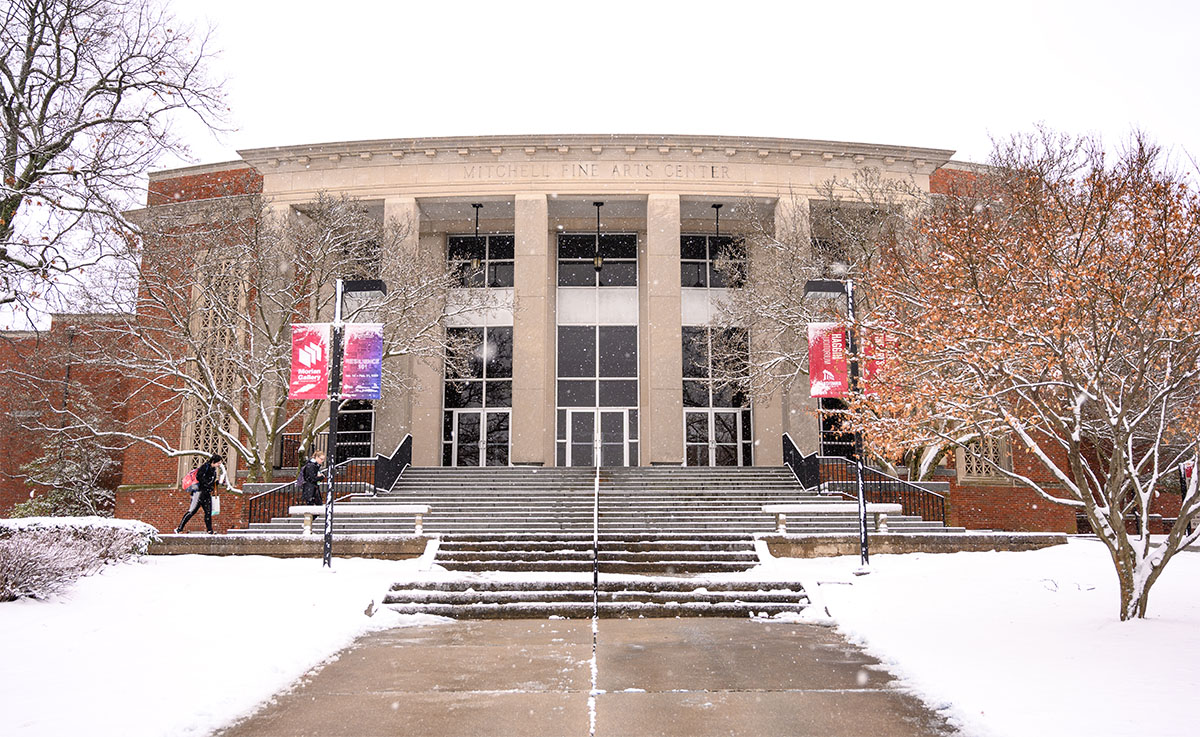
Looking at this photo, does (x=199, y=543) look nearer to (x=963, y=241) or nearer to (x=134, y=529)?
(x=134, y=529)

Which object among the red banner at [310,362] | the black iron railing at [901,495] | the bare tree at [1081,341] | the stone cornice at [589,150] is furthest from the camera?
the stone cornice at [589,150]

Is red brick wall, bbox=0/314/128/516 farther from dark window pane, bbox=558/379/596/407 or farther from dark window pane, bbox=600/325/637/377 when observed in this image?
dark window pane, bbox=600/325/637/377

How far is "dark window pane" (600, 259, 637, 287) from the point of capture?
29234 millimetres

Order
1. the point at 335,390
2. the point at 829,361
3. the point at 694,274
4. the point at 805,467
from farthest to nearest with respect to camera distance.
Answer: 1. the point at 694,274
2. the point at 805,467
3. the point at 335,390
4. the point at 829,361

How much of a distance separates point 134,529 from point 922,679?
12.2 meters

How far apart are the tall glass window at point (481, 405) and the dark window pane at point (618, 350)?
3.19 meters

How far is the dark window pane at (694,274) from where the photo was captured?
94.9 ft

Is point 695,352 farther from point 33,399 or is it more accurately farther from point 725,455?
point 33,399

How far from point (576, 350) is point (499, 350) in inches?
103

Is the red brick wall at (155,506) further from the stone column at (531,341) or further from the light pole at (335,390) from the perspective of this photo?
the light pole at (335,390)

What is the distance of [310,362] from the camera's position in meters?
15.0

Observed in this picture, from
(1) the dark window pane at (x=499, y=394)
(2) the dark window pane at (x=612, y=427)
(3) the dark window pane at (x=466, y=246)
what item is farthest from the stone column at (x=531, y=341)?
(3) the dark window pane at (x=466, y=246)

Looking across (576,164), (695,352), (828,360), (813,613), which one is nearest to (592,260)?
(576,164)

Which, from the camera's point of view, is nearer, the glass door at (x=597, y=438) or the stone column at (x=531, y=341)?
the stone column at (x=531, y=341)
